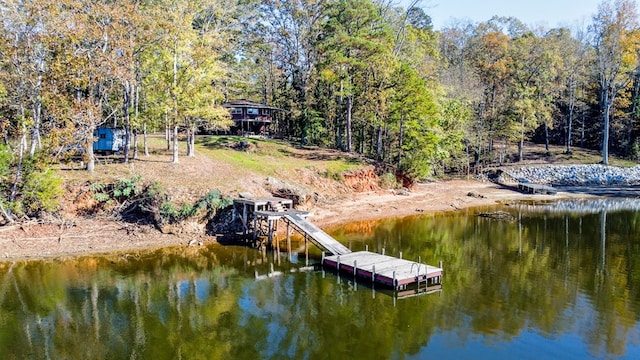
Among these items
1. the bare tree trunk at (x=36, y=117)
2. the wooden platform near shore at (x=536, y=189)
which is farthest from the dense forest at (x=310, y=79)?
the wooden platform near shore at (x=536, y=189)

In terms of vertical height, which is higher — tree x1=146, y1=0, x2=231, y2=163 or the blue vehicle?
tree x1=146, y1=0, x2=231, y2=163

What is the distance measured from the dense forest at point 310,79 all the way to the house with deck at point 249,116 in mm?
3011

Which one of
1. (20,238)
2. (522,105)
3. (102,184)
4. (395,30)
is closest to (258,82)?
(395,30)

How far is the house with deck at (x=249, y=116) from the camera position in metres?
56.8

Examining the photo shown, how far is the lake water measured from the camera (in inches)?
672

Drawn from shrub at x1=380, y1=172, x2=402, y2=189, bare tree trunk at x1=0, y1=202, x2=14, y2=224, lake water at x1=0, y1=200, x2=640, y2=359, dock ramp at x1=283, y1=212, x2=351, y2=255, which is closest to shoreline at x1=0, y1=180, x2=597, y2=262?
bare tree trunk at x1=0, y1=202, x2=14, y2=224

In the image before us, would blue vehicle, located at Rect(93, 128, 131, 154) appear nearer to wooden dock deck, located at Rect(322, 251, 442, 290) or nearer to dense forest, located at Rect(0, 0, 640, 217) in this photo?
dense forest, located at Rect(0, 0, 640, 217)

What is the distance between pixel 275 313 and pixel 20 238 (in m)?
18.0

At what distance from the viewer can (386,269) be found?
24.0 m

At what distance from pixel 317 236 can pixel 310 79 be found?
33.9m

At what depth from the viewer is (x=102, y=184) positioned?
31.9m

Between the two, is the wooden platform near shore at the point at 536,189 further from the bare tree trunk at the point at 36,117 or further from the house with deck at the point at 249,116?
the bare tree trunk at the point at 36,117

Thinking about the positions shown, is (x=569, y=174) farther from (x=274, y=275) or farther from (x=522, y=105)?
(x=274, y=275)

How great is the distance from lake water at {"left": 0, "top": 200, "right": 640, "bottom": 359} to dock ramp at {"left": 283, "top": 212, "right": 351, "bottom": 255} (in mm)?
1128
